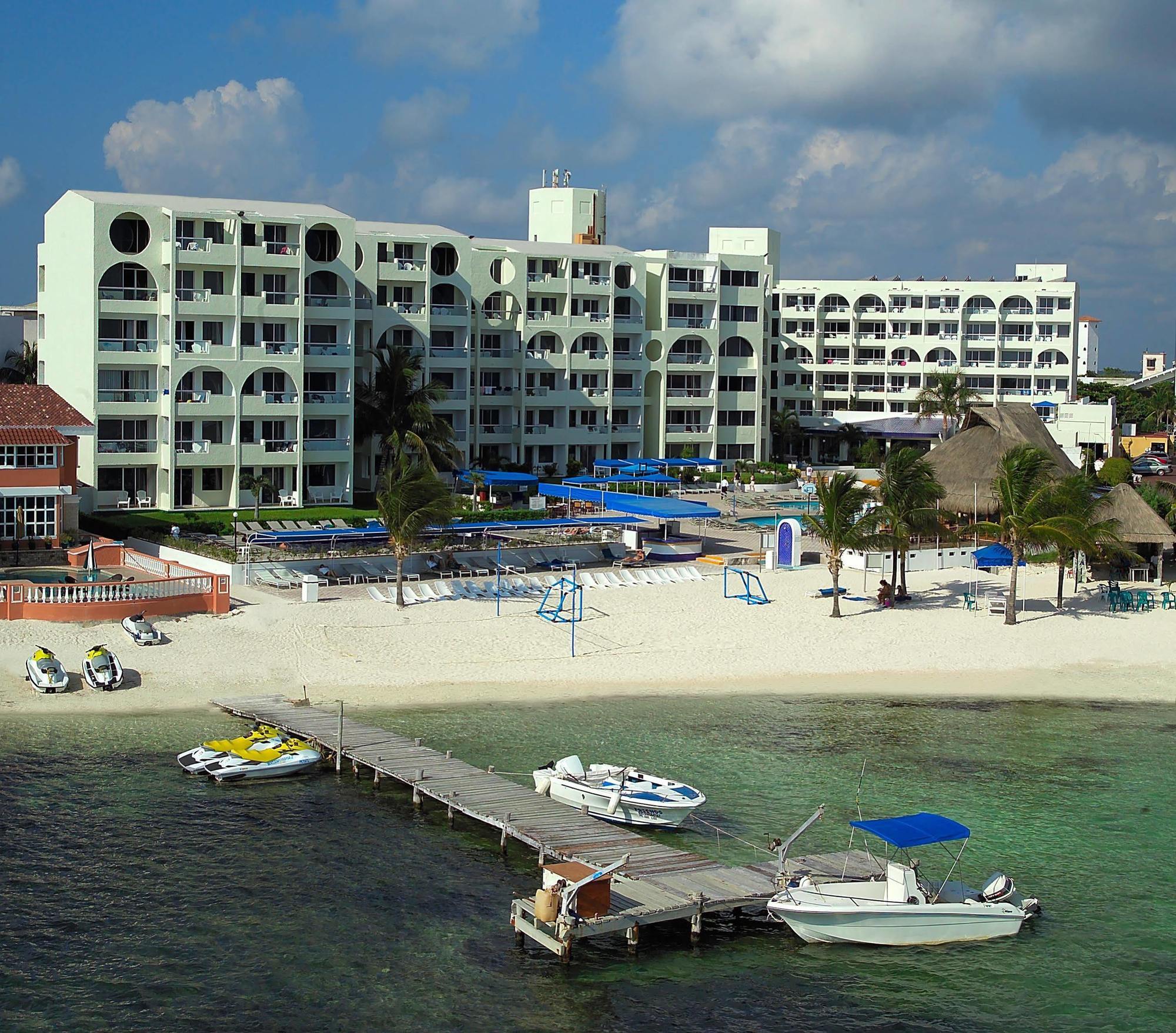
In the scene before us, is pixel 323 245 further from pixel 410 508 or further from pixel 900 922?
pixel 900 922

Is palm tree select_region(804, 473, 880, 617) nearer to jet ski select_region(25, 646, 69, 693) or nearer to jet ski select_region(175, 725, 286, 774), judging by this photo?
jet ski select_region(175, 725, 286, 774)

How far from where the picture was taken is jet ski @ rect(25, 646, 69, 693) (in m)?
38.1

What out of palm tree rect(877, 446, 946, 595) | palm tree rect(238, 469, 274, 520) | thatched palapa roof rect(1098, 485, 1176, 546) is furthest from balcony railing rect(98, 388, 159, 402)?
thatched palapa roof rect(1098, 485, 1176, 546)

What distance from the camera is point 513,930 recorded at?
25.5m

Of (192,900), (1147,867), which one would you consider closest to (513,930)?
(192,900)

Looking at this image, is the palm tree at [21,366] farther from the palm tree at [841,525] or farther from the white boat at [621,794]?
the white boat at [621,794]

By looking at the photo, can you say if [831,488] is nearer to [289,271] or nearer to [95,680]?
[95,680]

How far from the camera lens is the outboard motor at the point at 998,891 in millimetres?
26125

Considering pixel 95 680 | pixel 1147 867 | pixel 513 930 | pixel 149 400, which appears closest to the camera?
pixel 513 930

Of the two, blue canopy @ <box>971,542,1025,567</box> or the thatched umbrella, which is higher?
the thatched umbrella

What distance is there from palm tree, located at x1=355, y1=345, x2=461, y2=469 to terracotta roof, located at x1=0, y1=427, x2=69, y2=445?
62.3ft

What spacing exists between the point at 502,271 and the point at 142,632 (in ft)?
160

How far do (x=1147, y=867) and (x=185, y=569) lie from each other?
32365 mm

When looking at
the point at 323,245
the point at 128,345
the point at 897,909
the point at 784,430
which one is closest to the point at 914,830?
the point at 897,909
